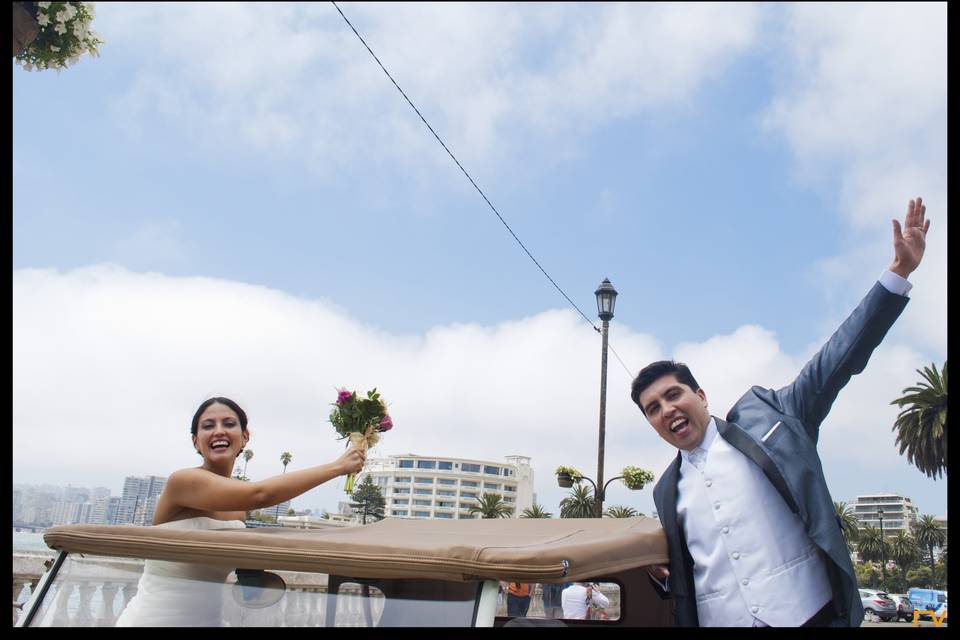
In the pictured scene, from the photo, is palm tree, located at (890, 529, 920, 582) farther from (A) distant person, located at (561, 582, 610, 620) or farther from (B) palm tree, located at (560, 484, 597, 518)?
(A) distant person, located at (561, 582, 610, 620)

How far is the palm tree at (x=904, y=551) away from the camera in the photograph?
225ft

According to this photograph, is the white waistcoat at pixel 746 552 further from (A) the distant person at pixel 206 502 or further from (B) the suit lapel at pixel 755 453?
(A) the distant person at pixel 206 502

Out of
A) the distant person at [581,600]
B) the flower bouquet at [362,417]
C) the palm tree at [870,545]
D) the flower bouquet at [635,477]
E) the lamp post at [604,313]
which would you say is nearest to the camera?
the distant person at [581,600]

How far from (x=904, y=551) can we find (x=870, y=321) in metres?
78.3

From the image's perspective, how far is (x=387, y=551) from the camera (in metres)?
2.40

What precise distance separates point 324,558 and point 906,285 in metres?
2.38

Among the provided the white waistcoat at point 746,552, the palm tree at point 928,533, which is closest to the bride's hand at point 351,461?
the white waistcoat at point 746,552

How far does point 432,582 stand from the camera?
2439mm

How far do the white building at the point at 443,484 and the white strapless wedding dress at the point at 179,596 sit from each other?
130119mm

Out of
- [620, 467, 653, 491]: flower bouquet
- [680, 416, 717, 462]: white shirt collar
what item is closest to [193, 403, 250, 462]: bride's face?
[680, 416, 717, 462]: white shirt collar

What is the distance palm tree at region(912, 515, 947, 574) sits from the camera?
6212 cm

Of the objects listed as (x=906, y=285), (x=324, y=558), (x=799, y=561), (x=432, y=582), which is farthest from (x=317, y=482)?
(x=906, y=285)

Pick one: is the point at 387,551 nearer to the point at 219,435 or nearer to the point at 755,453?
the point at 219,435
